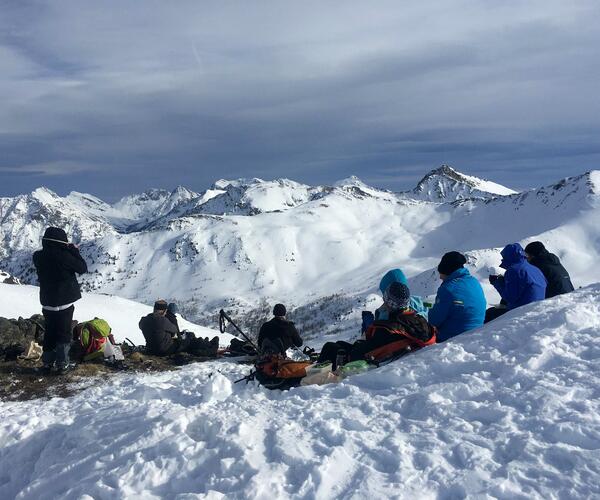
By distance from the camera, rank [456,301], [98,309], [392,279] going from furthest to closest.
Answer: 1. [98,309]
2. [456,301]
3. [392,279]

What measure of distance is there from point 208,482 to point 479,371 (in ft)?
12.8

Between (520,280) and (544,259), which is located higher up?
(544,259)

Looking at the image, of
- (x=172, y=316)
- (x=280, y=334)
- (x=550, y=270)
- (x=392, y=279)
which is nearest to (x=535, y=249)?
(x=550, y=270)

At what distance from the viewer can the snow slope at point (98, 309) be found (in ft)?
82.5

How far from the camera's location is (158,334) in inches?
496

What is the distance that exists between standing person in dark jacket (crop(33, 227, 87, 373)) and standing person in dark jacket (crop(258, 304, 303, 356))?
4.02 m

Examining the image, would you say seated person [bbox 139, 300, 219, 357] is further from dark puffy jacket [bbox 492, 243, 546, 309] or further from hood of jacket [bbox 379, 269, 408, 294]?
dark puffy jacket [bbox 492, 243, 546, 309]

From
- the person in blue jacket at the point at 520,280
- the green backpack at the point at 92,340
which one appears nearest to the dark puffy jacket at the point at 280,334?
the green backpack at the point at 92,340

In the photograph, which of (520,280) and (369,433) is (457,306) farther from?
(369,433)

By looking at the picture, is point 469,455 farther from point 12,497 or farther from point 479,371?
point 12,497

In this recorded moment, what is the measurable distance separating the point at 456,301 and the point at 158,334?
23.6ft

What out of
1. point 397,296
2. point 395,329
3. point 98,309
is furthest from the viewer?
point 98,309

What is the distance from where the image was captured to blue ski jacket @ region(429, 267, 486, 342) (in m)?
9.20

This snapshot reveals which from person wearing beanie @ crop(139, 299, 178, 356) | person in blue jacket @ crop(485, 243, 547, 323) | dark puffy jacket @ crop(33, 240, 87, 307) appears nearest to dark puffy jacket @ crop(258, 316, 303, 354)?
person wearing beanie @ crop(139, 299, 178, 356)
